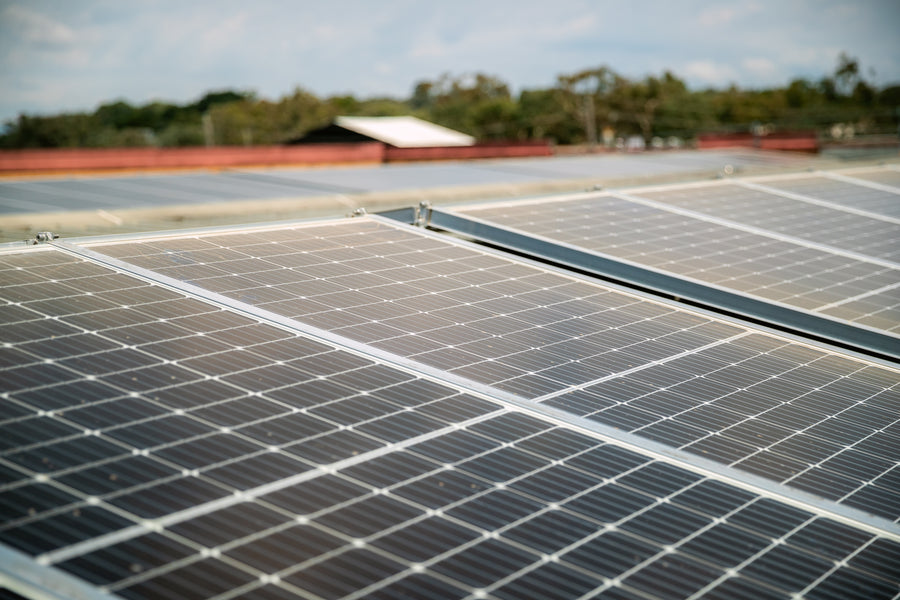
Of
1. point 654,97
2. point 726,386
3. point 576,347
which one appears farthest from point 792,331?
point 654,97

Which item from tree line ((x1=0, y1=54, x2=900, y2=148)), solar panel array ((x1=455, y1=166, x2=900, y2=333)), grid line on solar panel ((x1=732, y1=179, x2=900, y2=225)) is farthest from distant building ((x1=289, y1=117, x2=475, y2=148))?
tree line ((x1=0, y1=54, x2=900, y2=148))

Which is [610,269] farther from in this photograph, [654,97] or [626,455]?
[654,97]

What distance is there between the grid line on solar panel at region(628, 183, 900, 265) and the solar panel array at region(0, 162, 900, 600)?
6.04 metres

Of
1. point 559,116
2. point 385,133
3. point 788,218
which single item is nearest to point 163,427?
point 788,218

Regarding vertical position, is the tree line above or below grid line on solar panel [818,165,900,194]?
above

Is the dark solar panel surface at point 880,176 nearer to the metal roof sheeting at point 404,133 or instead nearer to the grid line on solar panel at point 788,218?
the grid line on solar panel at point 788,218

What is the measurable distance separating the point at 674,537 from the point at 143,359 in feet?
13.3

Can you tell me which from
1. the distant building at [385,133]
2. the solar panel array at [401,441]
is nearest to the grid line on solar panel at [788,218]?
the solar panel array at [401,441]

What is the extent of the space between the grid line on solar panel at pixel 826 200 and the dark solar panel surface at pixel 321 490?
13950 mm

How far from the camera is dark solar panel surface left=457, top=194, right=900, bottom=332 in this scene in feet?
38.8

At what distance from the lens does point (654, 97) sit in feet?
450

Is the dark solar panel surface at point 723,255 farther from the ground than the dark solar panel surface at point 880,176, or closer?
closer

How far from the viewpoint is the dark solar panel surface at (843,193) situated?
19.2m

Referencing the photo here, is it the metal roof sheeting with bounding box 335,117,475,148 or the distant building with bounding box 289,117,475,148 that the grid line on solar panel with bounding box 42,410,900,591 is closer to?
the metal roof sheeting with bounding box 335,117,475,148
